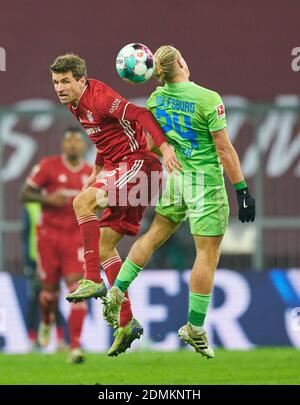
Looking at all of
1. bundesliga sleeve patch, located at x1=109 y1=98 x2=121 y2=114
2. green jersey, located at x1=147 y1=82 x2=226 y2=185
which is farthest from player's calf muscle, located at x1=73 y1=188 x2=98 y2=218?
green jersey, located at x1=147 y1=82 x2=226 y2=185

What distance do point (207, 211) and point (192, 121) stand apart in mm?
774

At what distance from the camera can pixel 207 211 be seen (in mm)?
12250

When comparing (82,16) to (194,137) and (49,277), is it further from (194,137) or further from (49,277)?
(194,137)

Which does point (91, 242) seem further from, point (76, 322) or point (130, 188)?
point (76, 322)

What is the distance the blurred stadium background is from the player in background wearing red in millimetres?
817

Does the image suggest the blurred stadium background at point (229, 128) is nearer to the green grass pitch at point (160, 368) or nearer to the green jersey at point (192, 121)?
the green grass pitch at point (160, 368)

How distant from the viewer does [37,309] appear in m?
17.5

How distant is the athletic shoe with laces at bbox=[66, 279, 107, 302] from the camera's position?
11.7 metres

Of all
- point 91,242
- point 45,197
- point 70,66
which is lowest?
point 91,242

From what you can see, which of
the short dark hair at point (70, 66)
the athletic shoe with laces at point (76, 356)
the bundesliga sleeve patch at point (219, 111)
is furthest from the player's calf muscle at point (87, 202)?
the athletic shoe with laces at point (76, 356)

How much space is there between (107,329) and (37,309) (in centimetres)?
86

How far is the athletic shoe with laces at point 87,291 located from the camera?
38.2 ft

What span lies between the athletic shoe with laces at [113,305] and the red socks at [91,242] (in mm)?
211

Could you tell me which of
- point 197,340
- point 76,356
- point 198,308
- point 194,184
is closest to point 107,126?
point 194,184
